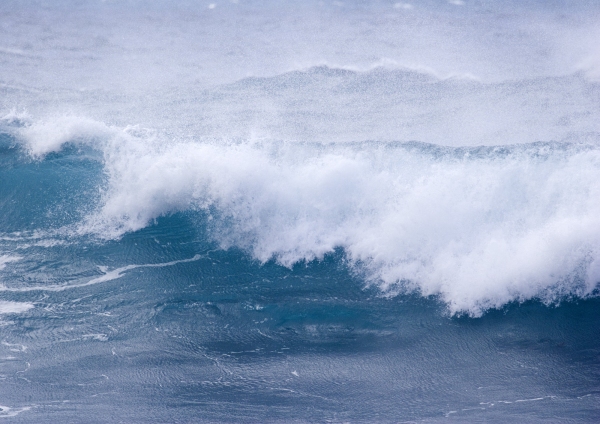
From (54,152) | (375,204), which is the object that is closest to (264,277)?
(375,204)

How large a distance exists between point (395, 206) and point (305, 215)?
55.3 inches

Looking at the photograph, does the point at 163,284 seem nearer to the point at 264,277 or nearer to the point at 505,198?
the point at 264,277

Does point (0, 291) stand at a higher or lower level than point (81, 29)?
lower

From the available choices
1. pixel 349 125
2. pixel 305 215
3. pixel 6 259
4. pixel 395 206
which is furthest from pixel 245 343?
pixel 349 125

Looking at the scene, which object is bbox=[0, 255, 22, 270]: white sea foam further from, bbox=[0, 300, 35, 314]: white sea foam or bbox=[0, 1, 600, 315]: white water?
Result: bbox=[0, 1, 600, 315]: white water

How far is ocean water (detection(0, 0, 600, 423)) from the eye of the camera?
7.83 meters

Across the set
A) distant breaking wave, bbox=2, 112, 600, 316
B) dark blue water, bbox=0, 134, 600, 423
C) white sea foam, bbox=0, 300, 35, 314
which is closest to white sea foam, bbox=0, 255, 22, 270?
dark blue water, bbox=0, 134, 600, 423

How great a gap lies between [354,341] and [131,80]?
749cm

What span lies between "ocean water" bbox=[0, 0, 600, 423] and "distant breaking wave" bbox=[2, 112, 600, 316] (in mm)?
33

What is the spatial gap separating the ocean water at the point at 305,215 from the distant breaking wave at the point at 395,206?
0.03 m

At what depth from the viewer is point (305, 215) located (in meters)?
9.94

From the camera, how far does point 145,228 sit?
10.1 meters

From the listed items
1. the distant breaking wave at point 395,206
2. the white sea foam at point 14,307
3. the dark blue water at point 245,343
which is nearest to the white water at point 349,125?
the distant breaking wave at point 395,206

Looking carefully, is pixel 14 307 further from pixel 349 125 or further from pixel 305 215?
pixel 349 125
